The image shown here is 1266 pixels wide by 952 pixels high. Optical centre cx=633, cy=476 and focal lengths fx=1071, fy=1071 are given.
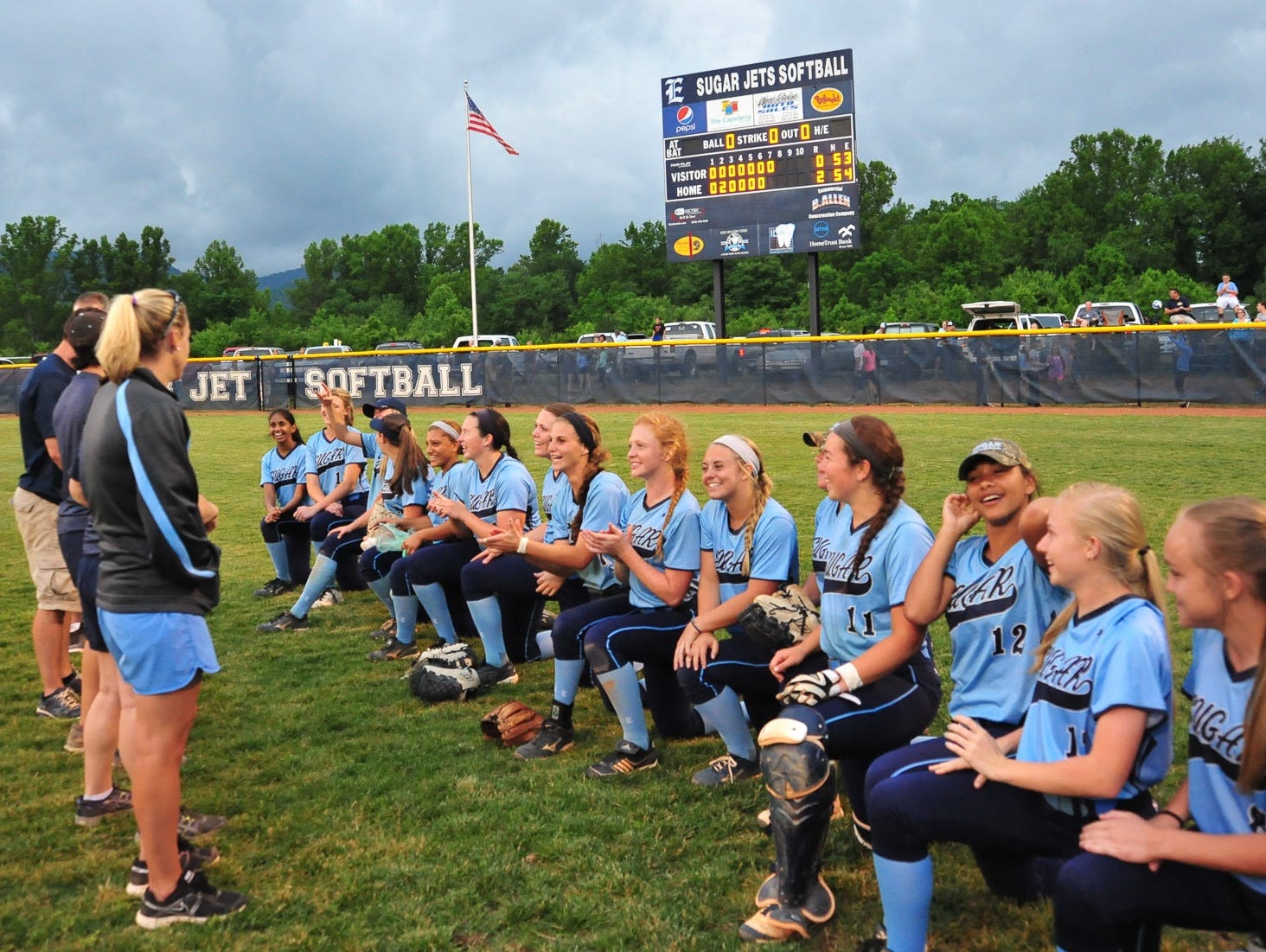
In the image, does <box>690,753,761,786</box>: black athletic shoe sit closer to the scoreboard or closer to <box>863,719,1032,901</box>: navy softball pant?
<box>863,719,1032,901</box>: navy softball pant

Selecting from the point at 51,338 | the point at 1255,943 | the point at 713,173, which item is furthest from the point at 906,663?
the point at 51,338

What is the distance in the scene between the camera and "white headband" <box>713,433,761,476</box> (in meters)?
4.39

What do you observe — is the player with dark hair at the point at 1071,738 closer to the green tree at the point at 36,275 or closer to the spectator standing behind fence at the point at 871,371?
the spectator standing behind fence at the point at 871,371

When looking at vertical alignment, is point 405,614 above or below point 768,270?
below

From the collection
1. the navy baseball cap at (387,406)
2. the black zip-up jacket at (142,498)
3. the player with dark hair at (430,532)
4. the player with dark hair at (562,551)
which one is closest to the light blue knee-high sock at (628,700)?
the player with dark hair at (562,551)

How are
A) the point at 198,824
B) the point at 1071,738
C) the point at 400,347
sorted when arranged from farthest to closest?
the point at 400,347 < the point at 198,824 < the point at 1071,738

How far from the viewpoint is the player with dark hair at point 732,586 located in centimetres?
429

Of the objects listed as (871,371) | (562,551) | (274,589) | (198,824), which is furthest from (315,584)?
(871,371)

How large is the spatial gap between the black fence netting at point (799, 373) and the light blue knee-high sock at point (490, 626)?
54.5ft

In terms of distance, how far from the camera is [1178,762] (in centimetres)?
432

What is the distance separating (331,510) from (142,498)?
4845 millimetres

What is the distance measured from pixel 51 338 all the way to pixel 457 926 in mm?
85064

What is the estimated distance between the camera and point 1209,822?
2.47 metres

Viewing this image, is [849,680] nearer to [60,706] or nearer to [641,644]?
[641,644]
